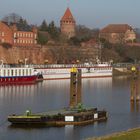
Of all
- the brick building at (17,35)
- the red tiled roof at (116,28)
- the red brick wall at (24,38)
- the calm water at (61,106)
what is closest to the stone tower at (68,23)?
the brick building at (17,35)

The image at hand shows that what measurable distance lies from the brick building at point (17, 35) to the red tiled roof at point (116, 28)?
128ft

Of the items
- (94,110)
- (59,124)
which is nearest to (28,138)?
(59,124)

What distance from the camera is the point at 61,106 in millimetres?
39656

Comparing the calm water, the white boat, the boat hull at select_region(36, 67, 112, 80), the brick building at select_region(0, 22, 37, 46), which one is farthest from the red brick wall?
the calm water

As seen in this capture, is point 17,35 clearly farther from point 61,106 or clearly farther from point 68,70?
point 61,106

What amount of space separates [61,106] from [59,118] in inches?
315

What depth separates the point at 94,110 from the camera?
33906 millimetres

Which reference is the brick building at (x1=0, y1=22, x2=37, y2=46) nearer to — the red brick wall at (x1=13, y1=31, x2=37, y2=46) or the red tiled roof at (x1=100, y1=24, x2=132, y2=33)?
the red brick wall at (x1=13, y1=31, x2=37, y2=46)

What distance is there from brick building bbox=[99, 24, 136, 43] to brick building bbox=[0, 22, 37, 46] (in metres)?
36.2

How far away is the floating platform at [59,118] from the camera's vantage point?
1224 inches

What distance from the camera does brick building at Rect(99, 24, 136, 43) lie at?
396 feet

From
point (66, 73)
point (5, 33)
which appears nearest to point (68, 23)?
point (5, 33)

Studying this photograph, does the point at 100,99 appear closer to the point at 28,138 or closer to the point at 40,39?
the point at 28,138

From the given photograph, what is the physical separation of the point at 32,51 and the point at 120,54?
2429 cm
